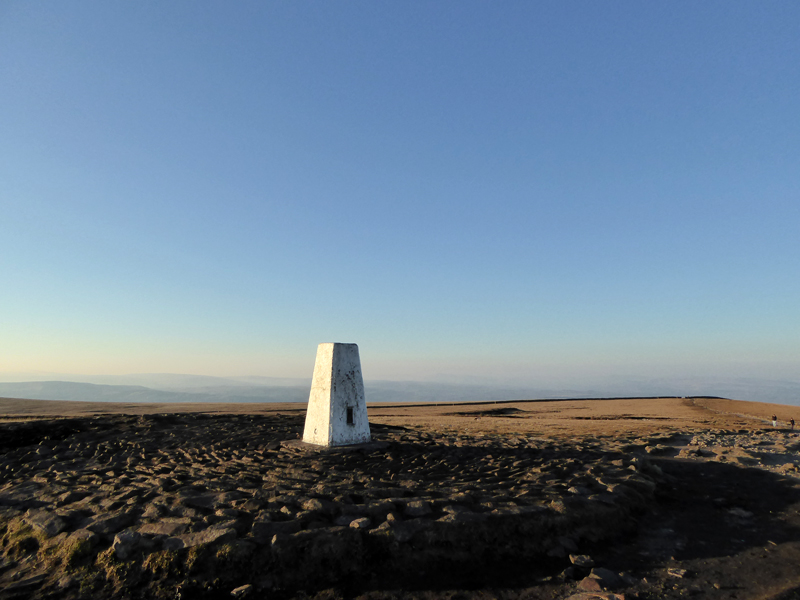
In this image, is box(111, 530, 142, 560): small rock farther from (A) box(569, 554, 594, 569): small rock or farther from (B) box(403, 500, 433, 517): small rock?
(A) box(569, 554, 594, 569): small rock

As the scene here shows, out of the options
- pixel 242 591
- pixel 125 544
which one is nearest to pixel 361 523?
pixel 242 591

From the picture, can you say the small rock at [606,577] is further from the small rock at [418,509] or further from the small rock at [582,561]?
the small rock at [418,509]

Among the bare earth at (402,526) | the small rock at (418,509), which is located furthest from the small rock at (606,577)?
the small rock at (418,509)

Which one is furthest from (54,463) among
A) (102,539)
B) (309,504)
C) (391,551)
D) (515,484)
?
(515,484)

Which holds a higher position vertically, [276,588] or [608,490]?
[608,490]

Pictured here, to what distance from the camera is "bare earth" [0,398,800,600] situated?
604 cm

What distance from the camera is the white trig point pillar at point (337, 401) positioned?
13.2m

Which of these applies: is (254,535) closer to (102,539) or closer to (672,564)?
(102,539)

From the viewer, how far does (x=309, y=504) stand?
308 inches

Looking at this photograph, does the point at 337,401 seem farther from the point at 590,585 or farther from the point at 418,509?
the point at 590,585

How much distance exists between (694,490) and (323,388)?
1036 cm

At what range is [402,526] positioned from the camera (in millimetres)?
7039

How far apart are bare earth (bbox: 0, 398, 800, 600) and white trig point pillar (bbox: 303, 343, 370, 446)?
782 millimetres

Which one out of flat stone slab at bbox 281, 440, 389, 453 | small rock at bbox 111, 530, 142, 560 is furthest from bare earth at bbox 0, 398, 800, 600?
flat stone slab at bbox 281, 440, 389, 453
